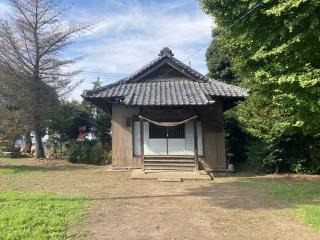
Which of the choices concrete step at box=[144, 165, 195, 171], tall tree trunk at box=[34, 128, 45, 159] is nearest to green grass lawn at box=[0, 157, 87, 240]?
concrete step at box=[144, 165, 195, 171]

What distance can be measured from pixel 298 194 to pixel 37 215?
302 inches

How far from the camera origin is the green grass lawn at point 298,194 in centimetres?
826

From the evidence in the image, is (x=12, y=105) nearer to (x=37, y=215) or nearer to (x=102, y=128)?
(x=102, y=128)

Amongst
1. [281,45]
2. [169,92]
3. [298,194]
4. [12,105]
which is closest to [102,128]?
[12,105]

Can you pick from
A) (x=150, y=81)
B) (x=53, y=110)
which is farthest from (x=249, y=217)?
(x=53, y=110)

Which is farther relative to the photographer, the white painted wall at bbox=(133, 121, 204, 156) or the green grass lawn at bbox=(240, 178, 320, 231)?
the white painted wall at bbox=(133, 121, 204, 156)

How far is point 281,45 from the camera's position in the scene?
27.3 ft

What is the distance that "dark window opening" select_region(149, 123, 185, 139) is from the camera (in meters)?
17.8

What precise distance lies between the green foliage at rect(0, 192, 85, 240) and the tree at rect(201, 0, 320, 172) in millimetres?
5554

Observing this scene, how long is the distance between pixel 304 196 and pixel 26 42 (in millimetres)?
19069

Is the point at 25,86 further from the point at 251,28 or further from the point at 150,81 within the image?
the point at 251,28

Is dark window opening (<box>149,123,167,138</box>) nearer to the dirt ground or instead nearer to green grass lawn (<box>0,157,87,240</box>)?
the dirt ground

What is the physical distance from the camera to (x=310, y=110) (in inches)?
321

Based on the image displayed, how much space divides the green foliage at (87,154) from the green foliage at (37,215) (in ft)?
38.4
